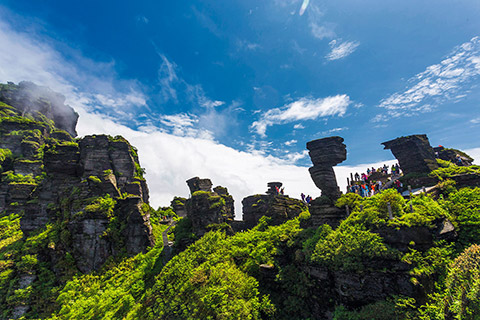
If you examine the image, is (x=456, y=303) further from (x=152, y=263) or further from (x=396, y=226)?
(x=152, y=263)

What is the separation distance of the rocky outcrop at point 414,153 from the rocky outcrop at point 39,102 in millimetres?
118183

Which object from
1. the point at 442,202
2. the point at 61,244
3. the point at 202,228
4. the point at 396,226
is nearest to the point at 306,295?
the point at 396,226

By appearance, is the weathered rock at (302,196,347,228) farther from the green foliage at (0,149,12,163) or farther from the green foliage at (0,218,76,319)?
the green foliage at (0,149,12,163)

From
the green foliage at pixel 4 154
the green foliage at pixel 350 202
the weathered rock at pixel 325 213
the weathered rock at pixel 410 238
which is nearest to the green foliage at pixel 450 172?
the green foliage at pixel 350 202

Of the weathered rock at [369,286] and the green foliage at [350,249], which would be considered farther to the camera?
the green foliage at [350,249]

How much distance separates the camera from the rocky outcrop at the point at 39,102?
3068 inches

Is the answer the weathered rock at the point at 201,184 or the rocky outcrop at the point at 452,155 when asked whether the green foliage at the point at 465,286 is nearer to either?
the rocky outcrop at the point at 452,155

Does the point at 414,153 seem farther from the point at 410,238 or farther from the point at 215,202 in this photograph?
the point at 215,202

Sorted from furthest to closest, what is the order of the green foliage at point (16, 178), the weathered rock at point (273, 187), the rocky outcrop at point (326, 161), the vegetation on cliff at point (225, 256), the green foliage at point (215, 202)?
the green foliage at point (16, 178) < the weathered rock at point (273, 187) < the green foliage at point (215, 202) < the rocky outcrop at point (326, 161) < the vegetation on cliff at point (225, 256)

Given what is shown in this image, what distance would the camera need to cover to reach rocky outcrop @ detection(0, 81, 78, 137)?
77938 mm

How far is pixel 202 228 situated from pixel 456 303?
23786 mm

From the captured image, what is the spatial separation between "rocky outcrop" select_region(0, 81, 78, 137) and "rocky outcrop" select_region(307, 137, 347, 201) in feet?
357

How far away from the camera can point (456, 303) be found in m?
8.93

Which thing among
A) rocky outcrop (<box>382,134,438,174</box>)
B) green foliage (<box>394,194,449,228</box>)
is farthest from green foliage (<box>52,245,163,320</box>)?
Result: rocky outcrop (<box>382,134,438,174</box>)
